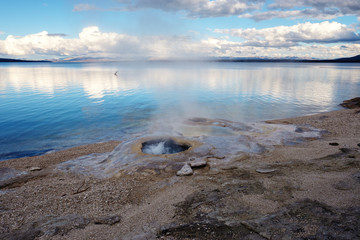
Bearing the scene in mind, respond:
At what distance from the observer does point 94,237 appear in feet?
19.1

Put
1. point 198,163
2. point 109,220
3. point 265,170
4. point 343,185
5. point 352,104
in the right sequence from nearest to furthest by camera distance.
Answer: point 109,220 → point 343,185 → point 265,170 → point 198,163 → point 352,104

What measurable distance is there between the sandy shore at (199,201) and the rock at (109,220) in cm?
3

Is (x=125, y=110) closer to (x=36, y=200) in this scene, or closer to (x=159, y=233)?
(x=36, y=200)

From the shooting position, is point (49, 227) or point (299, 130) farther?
point (299, 130)

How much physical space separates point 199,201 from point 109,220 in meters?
2.77

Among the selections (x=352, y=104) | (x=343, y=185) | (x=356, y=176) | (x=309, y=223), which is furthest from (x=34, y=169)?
(x=352, y=104)

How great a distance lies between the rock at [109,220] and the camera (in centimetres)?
648

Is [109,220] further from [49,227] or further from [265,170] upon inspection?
[265,170]

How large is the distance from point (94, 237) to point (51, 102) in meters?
29.5

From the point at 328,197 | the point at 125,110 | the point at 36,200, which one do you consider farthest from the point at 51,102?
the point at 328,197

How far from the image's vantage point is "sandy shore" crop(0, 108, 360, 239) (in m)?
5.68

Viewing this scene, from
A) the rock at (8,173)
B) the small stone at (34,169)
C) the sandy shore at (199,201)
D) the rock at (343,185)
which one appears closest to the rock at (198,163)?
the sandy shore at (199,201)

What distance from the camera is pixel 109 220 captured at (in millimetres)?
6574

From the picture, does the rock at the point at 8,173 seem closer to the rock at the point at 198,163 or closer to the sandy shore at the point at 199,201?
the sandy shore at the point at 199,201
